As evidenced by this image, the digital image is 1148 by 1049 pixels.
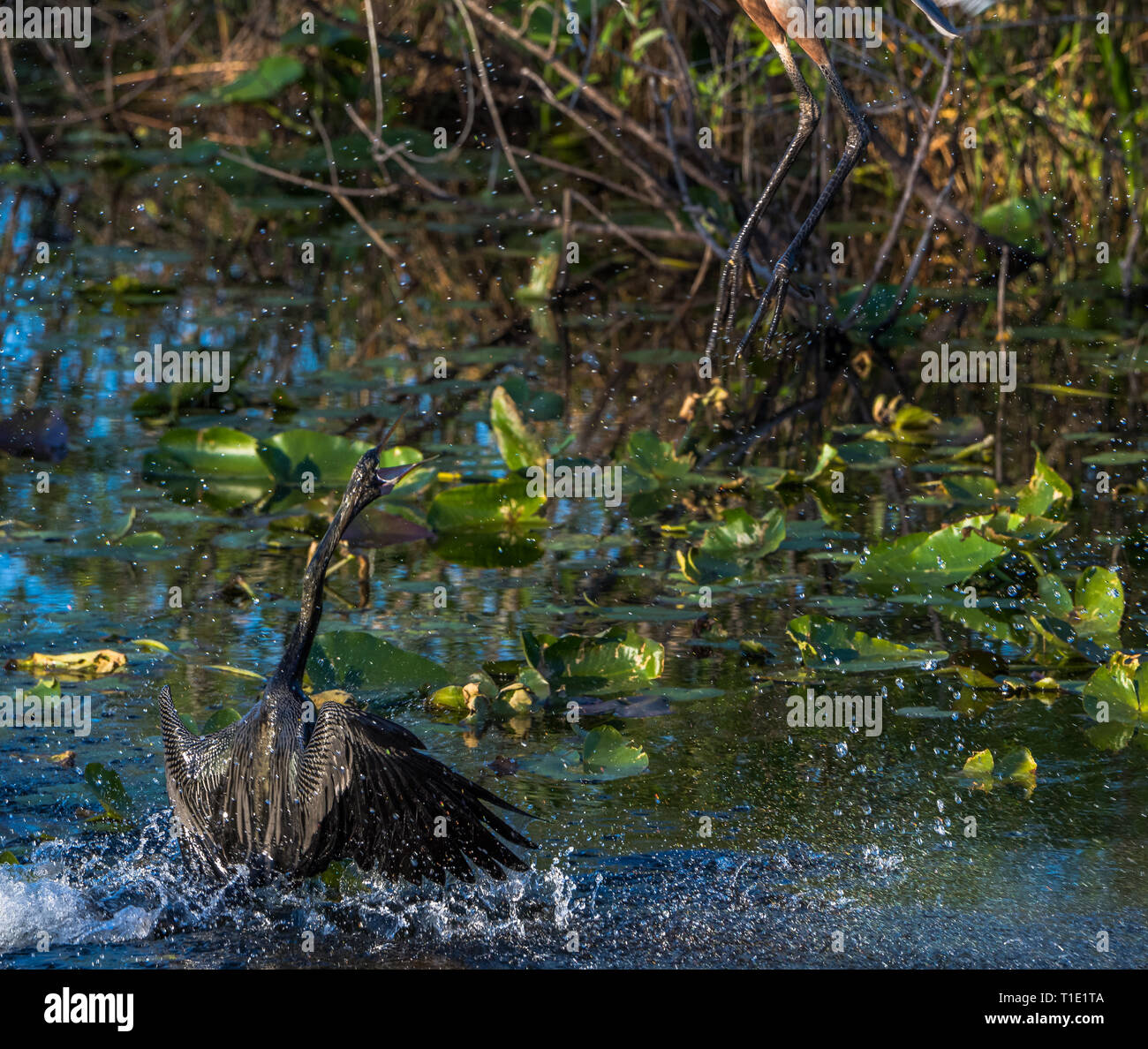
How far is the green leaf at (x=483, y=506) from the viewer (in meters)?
4.83

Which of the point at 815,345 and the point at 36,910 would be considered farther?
the point at 815,345

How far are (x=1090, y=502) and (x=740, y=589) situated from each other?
54.0 inches

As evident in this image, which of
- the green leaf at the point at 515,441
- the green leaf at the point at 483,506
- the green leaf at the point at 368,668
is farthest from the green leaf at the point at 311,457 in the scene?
the green leaf at the point at 368,668

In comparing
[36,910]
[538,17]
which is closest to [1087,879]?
[36,910]

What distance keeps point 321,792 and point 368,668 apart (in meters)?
0.95

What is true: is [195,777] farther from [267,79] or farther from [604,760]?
[267,79]

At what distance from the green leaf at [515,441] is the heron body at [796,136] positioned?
1079mm

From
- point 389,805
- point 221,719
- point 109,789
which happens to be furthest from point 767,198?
point 109,789

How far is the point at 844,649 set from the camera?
3.85 meters

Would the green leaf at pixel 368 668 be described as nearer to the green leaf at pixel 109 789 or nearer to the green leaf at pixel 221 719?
the green leaf at pixel 221 719

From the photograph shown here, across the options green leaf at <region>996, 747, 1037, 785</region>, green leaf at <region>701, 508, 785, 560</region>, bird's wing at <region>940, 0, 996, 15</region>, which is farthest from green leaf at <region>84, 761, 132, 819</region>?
bird's wing at <region>940, 0, 996, 15</region>

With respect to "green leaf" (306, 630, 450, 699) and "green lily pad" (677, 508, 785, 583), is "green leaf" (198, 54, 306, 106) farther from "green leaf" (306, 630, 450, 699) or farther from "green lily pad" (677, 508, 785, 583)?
"green leaf" (306, 630, 450, 699)

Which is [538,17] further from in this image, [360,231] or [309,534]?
[309,534]

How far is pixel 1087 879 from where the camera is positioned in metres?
2.95
